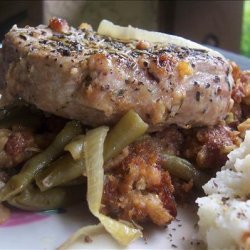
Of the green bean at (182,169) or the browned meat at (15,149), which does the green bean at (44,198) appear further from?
the green bean at (182,169)

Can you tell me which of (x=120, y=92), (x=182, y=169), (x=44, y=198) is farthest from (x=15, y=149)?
(x=182, y=169)

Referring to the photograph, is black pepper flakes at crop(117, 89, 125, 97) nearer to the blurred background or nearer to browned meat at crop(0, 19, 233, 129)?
browned meat at crop(0, 19, 233, 129)

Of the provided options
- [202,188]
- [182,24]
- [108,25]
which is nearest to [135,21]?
[182,24]

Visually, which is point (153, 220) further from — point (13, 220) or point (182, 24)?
point (182, 24)

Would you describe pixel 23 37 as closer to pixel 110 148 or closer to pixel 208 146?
pixel 110 148

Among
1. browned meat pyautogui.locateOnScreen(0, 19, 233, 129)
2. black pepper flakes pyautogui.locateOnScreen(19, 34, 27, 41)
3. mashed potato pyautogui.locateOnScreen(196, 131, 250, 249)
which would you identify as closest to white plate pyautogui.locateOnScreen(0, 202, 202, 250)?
mashed potato pyautogui.locateOnScreen(196, 131, 250, 249)
